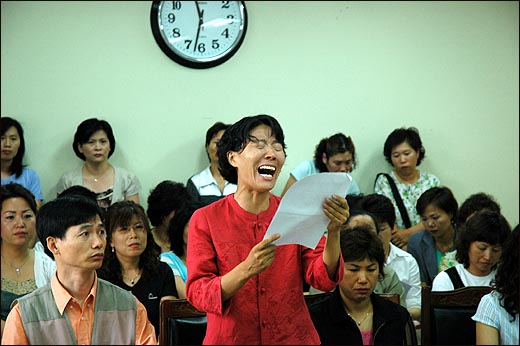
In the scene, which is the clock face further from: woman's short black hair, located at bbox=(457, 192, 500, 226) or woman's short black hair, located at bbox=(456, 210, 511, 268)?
woman's short black hair, located at bbox=(456, 210, 511, 268)

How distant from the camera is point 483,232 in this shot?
125 inches

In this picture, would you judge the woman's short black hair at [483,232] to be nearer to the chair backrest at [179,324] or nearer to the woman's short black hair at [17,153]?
the chair backrest at [179,324]

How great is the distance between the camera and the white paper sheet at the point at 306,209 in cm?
169

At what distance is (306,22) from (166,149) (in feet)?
4.27

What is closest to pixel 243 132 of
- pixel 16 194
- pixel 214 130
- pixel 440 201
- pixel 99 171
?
pixel 16 194

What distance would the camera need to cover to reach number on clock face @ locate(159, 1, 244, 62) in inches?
193

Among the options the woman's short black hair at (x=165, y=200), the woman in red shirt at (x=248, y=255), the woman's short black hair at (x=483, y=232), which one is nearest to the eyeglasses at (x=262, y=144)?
the woman in red shirt at (x=248, y=255)

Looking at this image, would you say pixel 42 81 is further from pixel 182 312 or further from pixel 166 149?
pixel 182 312

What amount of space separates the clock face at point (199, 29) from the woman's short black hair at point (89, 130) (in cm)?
66

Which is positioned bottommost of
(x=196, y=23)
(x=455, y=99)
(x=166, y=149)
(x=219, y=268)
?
(x=219, y=268)

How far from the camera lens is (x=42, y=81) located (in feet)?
15.6

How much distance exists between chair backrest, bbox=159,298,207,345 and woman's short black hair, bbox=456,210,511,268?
1247 mm

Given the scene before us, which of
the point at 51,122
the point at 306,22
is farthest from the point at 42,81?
the point at 306,22

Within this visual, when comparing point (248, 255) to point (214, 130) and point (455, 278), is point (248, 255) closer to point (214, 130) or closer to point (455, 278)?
point (455, 278)
